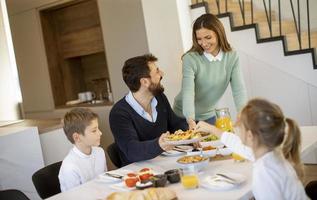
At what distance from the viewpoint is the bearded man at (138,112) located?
216 centimetres

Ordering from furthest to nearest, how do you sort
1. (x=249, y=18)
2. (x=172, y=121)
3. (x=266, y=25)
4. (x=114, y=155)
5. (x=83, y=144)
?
(x=249, y=18) < (x=266, y=25) < (x=172, y=121) < (x=114, y=155) < (x=83, y=144)

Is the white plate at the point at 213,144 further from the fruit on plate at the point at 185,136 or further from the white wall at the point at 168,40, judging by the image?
the white wall at the point at 168,40

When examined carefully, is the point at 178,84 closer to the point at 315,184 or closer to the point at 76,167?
the point at 76,167

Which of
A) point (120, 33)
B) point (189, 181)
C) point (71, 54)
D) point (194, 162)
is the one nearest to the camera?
point (189, 181)

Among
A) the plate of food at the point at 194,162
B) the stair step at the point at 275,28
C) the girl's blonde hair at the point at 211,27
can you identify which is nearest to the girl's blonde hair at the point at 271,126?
the plate of food at the point at 194,162

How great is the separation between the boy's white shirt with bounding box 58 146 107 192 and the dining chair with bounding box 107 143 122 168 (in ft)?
0.39

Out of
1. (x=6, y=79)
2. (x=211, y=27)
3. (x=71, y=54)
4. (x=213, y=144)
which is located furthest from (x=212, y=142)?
(x=71, y=54)

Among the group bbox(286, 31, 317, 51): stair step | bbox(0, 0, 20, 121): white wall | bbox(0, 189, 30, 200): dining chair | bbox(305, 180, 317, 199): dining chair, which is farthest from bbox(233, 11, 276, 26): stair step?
bbox(0, 189, 30, 200): dining chair

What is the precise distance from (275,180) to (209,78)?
1384 mm

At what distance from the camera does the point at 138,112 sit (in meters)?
2.28

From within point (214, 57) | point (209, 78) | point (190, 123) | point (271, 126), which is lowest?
point (190, 123)

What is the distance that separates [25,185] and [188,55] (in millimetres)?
1488

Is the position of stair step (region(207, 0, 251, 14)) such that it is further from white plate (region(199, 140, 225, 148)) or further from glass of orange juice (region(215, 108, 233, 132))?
white plate (region(199, 140, 225, 148))

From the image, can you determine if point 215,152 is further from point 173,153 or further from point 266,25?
point 266,25
